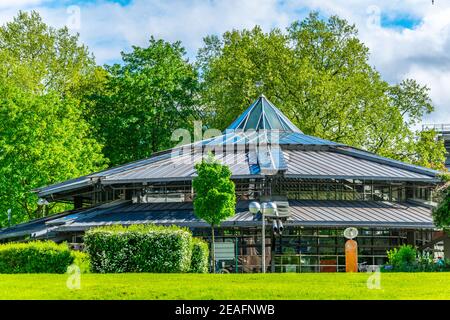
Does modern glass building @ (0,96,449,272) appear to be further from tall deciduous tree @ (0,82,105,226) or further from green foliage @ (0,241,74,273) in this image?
green foliage @ (0,241,74,273)

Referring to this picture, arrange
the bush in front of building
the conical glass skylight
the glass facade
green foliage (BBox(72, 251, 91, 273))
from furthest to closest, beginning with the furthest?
the conical glass skylight, the glass facade, the bush in front of building, green foliage (BBox(72, 251, 91, 273))

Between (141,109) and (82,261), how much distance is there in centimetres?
4851

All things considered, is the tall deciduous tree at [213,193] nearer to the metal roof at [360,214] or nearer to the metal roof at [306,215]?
the metal roof at [306,215]

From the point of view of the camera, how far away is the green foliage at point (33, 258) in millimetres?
36500

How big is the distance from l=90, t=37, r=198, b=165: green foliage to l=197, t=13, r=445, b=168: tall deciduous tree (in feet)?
9.36

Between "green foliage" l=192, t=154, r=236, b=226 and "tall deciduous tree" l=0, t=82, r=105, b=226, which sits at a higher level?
"tall deciduous tree" l=0, t=82, r=105, b=226

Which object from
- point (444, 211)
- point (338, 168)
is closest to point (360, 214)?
point (338, 168)

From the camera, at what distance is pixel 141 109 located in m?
83.6

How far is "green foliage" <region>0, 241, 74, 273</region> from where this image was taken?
36500 millimetres

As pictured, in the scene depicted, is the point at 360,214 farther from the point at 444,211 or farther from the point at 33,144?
the point at 33,144

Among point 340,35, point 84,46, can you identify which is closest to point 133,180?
point 340,35

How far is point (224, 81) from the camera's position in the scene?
82.9m

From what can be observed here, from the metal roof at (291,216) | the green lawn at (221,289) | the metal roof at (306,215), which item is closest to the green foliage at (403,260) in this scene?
the metal roof at (291,216)

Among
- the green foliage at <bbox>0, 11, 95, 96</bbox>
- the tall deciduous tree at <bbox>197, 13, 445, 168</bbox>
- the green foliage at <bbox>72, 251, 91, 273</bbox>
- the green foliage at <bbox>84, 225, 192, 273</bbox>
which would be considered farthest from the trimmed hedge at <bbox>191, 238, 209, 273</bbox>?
the green foliage at <bbox>0, 11, 95, 96</bbox>
